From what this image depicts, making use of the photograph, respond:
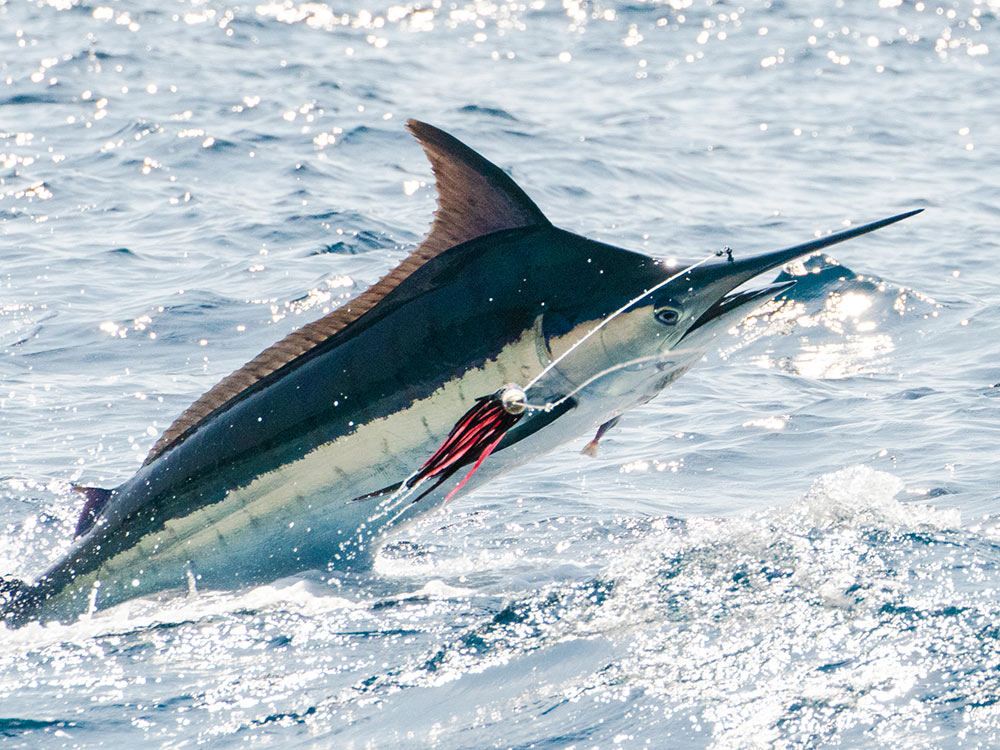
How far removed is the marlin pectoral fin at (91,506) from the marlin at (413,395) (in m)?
0.01

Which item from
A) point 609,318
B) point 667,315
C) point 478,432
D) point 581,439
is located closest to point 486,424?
point 478,432

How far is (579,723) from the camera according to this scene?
181 inches

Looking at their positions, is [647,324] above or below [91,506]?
above

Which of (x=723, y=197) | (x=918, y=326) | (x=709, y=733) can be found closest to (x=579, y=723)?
(x=709, y=733)

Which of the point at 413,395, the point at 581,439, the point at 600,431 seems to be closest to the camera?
the point at 413,395

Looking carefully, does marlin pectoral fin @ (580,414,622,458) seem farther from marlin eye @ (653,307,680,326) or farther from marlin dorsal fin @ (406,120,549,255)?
marlin dorsal fin @ (406,120,549,255)

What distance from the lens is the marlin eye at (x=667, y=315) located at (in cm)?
477

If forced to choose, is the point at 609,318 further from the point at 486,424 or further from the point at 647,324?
the point at 486,424

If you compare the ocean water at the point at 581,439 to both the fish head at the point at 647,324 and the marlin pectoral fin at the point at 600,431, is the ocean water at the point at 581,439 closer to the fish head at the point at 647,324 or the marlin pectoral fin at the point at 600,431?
the marlin pectoral fin at the point at 600,431

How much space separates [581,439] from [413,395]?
14.0ft

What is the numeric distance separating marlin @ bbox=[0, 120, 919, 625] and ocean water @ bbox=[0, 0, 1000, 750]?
271 mm

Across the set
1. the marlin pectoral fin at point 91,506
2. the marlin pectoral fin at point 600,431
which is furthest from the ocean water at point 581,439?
the marlin pectoral fin at point 600,431

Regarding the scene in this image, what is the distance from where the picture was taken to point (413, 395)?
196 inches

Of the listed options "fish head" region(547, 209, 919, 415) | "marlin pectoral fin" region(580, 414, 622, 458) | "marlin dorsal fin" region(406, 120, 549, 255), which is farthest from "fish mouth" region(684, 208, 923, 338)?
"marlin dorsal fin" region(406, 120, 549, 255)
